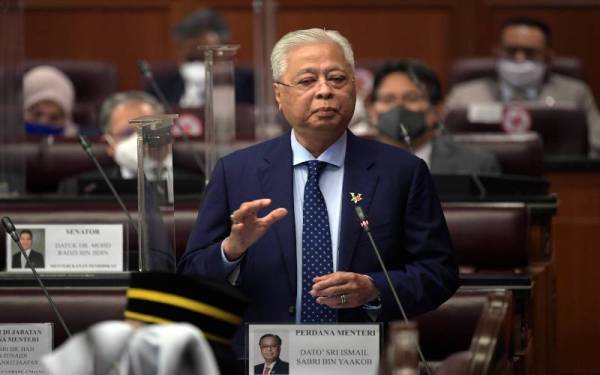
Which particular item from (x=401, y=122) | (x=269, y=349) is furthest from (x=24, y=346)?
(x=401, y=122)

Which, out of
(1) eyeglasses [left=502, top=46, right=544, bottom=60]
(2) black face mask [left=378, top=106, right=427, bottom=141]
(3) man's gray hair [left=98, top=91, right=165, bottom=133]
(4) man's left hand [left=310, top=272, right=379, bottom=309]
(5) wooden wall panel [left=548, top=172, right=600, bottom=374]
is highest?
(1) eyeglasses [left=502, top=46, right=544, bottom=60]

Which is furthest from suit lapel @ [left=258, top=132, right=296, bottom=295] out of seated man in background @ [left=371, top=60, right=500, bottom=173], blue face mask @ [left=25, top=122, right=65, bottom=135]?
blue face mask @ [left=25, top=122, right=65, bottom=135]

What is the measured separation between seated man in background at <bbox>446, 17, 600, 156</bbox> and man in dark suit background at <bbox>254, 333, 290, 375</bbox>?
479cm

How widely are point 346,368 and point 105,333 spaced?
34.5 inches

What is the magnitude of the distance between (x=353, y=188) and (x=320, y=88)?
0.25 meters

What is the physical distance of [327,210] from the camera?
3.07 m

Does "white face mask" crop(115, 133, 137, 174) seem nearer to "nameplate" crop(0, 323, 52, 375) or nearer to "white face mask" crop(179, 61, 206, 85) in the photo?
"white face mask" crop(179, 61, 206, 85)

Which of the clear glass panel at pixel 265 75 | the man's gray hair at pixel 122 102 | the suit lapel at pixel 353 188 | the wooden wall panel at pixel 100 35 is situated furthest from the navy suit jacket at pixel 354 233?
the wooden wall panel at pixel 100 35

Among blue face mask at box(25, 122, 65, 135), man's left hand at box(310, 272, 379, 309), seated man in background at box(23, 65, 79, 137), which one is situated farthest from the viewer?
seated man in background at box(23, 65, 79, 137)

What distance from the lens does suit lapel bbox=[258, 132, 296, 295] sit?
303cm

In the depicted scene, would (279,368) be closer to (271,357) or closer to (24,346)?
(271,357)

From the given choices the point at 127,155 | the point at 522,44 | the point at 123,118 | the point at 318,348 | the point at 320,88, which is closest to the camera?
the point at 318,348

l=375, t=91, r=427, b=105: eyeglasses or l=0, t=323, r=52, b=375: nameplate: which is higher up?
l=375, t=91, r=427, b=105: eyeglasses

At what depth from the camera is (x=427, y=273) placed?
301 centimetres
